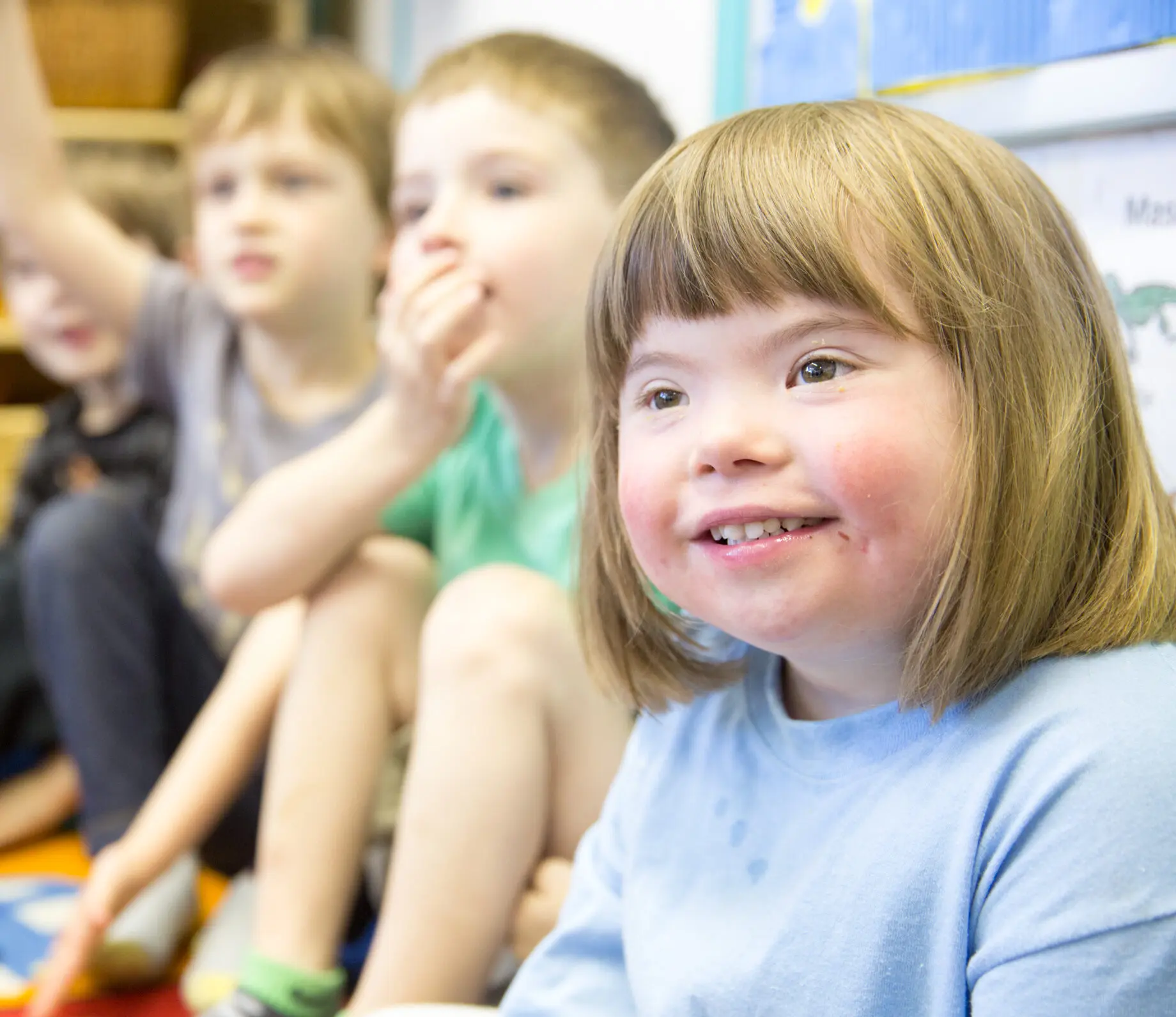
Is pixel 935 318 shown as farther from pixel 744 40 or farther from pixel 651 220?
pixel 744 40

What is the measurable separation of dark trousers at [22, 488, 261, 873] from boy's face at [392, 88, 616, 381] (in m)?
0.40

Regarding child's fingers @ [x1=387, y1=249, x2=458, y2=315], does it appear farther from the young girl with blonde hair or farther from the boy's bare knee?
the young girl with blonde hair

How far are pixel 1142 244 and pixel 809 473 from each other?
36 centimetres

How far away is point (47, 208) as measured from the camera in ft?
4.08

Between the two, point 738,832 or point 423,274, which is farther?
point 423,274

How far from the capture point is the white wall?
117 centimetres

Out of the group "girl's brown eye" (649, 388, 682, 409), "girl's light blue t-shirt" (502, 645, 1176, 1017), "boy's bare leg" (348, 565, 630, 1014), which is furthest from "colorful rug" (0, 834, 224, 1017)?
"girl's brown eye" (649, 388, 682, 409)

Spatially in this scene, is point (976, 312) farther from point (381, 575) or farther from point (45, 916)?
point (45, 916)

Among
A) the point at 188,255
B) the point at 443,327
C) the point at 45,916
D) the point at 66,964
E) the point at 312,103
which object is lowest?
the point at 45,916

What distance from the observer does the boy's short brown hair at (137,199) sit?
5.49 ft

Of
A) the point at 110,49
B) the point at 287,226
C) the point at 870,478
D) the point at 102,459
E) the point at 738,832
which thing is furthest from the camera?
the point at 110,49

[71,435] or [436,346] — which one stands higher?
[436,346]

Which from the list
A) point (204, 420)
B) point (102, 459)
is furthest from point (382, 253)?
point (102, 459)

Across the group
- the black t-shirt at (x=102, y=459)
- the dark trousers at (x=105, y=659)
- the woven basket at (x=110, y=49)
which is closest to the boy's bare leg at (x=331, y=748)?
the dark trousers at (x=105, y=659)
